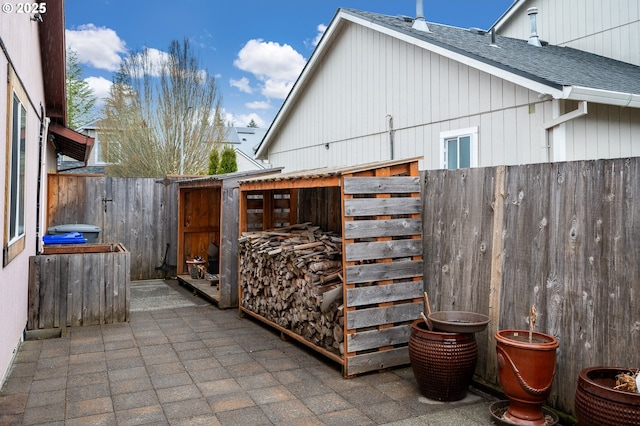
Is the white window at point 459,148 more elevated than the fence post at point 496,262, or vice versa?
the white window at point 459,148

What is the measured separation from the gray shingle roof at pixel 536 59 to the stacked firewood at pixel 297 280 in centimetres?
306

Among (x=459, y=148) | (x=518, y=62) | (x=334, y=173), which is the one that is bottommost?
(x=334, y=173)

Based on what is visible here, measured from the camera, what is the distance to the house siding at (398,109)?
20.2 ft

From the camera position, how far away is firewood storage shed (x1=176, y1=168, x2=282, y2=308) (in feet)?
23.9

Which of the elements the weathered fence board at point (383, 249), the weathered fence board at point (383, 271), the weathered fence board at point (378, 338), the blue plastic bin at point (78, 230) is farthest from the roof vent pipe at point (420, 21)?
the blue plastic bin at point (78, 230)

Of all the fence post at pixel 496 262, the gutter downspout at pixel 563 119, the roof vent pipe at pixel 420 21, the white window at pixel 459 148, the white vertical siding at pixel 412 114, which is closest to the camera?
the fence post at pixel 496 262

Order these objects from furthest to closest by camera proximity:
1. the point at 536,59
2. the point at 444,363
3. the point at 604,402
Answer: the point at 536,59 < the point at 444,363 < the point at 604,402

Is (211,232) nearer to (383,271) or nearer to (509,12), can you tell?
A: (383,271)

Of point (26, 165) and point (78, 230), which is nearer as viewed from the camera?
point (26, 165)

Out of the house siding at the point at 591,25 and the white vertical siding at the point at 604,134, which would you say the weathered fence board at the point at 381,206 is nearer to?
the white vertical siding at the point at 604,134

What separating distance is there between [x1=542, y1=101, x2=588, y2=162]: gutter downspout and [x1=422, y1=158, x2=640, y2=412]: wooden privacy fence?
6.05ft

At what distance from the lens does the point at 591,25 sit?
1031 cm

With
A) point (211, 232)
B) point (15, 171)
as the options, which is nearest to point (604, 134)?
point (15, 171)

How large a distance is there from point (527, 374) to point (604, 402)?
2.00ft
